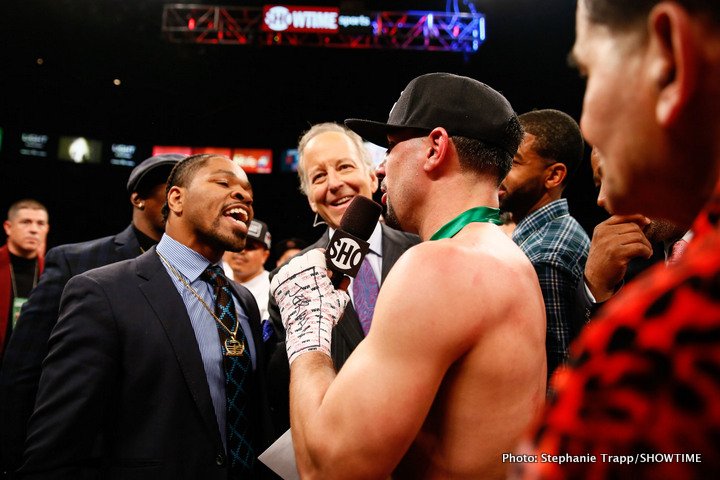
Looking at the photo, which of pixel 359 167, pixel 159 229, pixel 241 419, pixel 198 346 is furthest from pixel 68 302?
pixel 359 167

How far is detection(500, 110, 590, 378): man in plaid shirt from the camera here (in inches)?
75.4

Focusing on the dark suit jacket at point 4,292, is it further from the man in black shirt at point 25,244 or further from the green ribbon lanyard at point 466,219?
the green ribbon lanyard at point 466,219

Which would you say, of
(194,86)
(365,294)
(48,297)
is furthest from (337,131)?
(194,86)

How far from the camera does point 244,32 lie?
A: 983 centimetres

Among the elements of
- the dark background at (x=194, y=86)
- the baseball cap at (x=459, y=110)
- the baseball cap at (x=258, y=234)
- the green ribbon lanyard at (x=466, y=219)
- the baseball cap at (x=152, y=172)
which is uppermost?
the dark background at (x=194, y=86)

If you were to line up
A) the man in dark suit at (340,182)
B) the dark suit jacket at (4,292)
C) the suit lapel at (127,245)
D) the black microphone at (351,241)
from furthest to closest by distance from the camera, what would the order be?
the dark suit jacket at (4,292) < the suit lapel at (127,245) < the man in dark suit at (340,182) < the black microphone at (351,241)

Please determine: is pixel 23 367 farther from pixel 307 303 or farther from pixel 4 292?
pixel 4 292

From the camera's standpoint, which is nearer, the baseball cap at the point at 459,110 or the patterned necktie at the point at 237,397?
the baseball cap at the point at 459,110

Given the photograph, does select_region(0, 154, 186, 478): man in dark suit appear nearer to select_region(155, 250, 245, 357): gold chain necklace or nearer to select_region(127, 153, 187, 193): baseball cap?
select_region(127, 153, 187, 193): baseball cap

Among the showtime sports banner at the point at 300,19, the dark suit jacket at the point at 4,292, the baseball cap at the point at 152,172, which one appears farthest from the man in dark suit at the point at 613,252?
the showtime sports banner at the point at 300,19

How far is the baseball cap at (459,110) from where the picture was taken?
1.38 meters

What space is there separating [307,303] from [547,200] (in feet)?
4.02

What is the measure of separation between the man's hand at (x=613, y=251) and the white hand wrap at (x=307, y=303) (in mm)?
756

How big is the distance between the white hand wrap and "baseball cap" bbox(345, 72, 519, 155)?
43 cm
